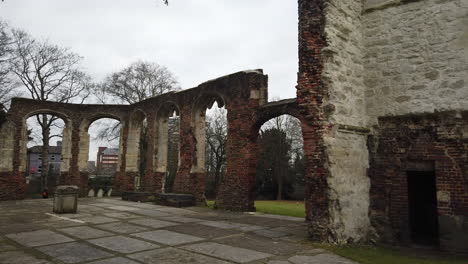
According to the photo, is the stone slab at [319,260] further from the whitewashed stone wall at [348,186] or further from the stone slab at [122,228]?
the stone slab at [122,228]

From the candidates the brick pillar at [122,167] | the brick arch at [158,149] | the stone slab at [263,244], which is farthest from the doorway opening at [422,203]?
the brick pillar at [122,167]

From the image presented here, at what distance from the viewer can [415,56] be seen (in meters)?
7.46

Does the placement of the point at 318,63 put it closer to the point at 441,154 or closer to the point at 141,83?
the point at 441,154

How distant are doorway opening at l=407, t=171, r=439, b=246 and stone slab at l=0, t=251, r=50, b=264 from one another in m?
7.54

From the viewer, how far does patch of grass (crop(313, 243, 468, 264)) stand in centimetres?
580

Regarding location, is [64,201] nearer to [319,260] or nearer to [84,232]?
[84,232]

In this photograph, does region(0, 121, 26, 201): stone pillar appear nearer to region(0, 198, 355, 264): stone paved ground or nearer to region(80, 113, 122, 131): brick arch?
region(80, 113, 122, 131): brick arch

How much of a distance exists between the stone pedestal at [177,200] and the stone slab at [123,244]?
6.81 metres

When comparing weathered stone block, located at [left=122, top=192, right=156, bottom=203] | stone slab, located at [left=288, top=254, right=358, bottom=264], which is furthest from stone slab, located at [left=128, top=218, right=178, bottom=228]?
weathered stone block, located at [left=122, top=192, right=156, bottom=203]

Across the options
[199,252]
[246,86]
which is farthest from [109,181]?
[199,252]

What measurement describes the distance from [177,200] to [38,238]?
730 centimetres

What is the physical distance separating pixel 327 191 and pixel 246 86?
277 inches

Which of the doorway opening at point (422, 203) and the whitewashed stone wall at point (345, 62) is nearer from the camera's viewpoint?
the whitewashed stone wall at point (345, 62)

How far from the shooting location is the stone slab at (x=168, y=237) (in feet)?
22.6
